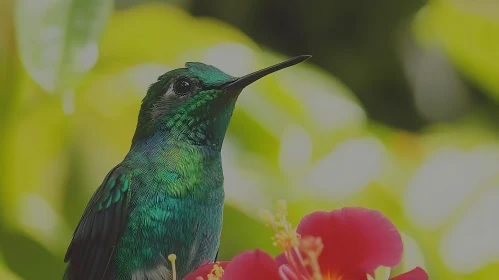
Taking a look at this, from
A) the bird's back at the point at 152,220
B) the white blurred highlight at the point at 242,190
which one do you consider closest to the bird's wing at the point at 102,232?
the bird's back at the point at 152,220

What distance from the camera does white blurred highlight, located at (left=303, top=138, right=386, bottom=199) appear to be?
0.97 m

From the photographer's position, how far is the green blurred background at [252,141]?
838mm

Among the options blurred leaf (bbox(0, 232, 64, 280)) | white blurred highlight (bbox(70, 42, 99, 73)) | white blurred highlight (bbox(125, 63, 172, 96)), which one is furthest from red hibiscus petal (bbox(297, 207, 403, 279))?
white blurred highlight (bbox(125, 63, 172, 96))

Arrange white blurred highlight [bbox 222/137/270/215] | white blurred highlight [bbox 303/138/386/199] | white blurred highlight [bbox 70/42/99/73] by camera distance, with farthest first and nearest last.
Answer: white blurred highlight [bbox 303/138/386/199]
white blurred highlight [bbox 222/137/270/215]
white blurred highlight [bbox 70/42/99/73]

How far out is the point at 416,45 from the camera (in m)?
1.51

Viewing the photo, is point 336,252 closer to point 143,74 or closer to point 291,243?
point 291,243

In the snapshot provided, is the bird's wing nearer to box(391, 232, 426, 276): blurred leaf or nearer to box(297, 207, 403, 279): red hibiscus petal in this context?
box(297, 207, 403, 279): red hibiscus petal

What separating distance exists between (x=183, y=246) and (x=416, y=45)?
45.7 inches

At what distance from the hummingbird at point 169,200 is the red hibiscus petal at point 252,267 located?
0.11 metres

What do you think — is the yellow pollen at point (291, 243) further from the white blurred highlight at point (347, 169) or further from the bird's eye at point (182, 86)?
the white blurred highlight at point (347, 169)

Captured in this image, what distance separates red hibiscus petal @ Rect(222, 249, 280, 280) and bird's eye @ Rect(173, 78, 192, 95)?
190 millimetres

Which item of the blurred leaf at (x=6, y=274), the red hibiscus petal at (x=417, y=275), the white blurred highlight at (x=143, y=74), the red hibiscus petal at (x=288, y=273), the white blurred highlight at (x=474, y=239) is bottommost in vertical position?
the white blurred highlight at (x=474, y=239)

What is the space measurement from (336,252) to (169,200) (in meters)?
0.15

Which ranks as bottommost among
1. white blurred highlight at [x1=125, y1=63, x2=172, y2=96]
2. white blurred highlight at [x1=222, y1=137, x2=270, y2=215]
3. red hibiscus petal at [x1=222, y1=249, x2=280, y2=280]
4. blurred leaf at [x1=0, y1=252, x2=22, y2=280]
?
red hibiscus petal at [x1=222, y1=249, x2=280, y2=280]
